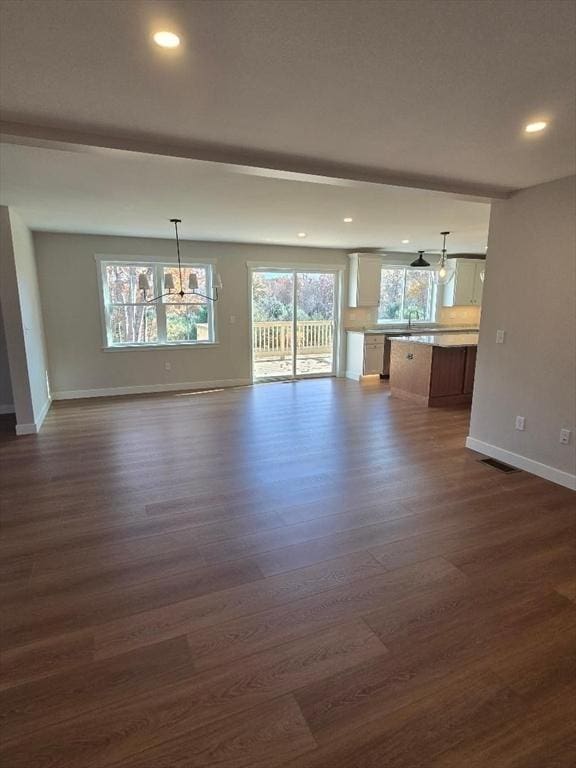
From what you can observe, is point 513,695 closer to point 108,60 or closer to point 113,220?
point 108,60

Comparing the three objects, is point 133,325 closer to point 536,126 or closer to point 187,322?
point 187,322

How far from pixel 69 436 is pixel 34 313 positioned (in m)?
1.88

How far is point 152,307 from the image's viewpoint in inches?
262

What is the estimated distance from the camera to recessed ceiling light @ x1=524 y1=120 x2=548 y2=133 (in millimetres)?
2107

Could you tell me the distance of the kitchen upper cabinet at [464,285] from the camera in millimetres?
8422

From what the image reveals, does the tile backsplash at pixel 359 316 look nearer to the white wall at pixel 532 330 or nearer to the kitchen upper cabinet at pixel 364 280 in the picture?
the kitchen upper cabinet at pixel 364 280

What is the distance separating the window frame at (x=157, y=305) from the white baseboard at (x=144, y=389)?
0.64 meters

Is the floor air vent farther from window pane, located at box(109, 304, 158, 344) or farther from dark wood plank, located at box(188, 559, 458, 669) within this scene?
window pane, located at box(109, 304, 158, 344)

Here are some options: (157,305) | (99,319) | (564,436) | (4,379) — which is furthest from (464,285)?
(4,379)

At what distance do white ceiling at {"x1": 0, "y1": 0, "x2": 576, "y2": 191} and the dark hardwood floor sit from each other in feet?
7.83

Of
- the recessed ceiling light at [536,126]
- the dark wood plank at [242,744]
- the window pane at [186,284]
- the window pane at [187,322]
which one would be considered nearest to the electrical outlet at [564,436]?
the recessed ceiling light at [536,126]

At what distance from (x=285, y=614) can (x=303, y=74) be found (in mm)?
2404

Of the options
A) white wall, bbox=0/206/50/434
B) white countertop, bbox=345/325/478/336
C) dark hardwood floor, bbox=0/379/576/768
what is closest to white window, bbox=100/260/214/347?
white wall, bbox=0/206/50/434

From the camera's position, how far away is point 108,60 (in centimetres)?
161
